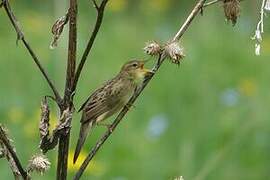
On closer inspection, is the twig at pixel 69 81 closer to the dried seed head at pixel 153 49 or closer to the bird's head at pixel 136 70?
the dried seed head at pixel 153 49

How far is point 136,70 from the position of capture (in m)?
3.55

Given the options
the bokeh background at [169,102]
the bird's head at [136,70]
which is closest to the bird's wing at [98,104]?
the bird's head at [136,70]

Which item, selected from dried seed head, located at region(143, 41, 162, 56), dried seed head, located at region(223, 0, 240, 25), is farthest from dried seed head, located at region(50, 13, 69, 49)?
dried seed head, located at region(223, 0, 240, 25)

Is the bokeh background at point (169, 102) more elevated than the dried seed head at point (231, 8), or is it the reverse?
the bokeh background at point (169, 102)

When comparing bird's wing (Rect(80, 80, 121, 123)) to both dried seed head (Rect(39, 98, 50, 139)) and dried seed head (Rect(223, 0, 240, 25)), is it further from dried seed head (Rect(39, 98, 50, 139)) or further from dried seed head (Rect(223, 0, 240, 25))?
dried seed head (Rect(223, 0, 240, 25))

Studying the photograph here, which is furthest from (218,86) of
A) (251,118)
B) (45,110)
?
(45,110)

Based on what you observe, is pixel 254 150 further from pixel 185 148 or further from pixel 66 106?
pixel 66 106

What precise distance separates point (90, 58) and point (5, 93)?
5.83 ft

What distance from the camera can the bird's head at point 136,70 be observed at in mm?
3402

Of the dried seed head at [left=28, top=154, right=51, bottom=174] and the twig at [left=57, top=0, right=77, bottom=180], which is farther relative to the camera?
the dried seed head at [left=28, top=154, right=51, bottom=174]

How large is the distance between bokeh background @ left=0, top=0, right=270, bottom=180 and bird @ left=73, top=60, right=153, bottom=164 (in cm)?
129

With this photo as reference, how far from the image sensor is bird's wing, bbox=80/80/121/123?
11.1ft

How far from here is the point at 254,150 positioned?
616 centimetres

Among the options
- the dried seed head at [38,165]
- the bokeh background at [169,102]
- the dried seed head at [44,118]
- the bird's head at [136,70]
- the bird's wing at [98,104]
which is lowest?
the dried seed head at [38,165]
